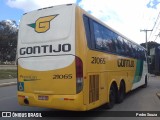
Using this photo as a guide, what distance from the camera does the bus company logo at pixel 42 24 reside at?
909 centimetres

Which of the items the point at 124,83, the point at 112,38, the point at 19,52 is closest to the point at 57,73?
the point at 19,52

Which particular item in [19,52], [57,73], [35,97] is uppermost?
[19,52]

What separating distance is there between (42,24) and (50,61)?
1.21 meters

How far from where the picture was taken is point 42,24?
9234mm

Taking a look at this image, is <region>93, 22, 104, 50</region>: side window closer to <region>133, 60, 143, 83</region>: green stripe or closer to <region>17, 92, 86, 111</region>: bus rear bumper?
<region>17, 92, 86, 111</region>: bus rear bumper

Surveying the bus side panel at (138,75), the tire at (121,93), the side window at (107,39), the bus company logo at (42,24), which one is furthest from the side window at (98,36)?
the bus side panel at (138,75)

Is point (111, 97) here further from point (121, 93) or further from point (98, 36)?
point (98, 36)

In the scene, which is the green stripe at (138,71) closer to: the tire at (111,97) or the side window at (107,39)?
the tire at (111,97)

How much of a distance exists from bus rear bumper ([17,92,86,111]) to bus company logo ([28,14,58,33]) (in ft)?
6.50

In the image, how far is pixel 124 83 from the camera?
1356cm

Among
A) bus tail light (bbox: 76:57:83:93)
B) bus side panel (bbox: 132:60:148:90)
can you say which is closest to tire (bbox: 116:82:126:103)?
bus side panel (bbox: 132:60:148:90)

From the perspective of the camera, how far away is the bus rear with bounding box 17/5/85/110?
848 cm

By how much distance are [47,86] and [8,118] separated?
5.36 ft

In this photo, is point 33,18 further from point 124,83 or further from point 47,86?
point 124,83
